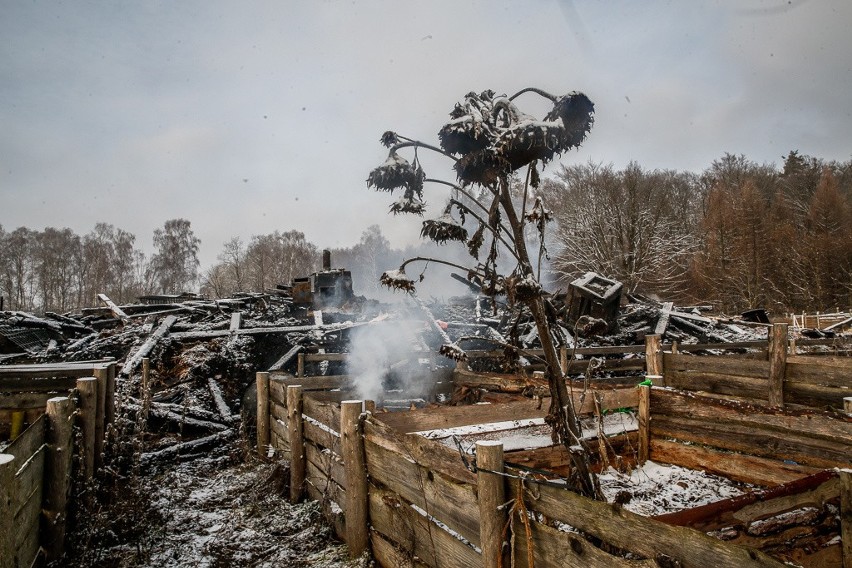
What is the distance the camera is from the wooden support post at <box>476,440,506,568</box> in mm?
2311

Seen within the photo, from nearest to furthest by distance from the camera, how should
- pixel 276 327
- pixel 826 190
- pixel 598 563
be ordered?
1. pixel 598 563
2. pixel 276 327
3. pixel 826 190

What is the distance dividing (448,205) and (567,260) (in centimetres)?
3089

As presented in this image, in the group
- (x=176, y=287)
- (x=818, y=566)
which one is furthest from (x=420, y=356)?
(x=176, y=287)

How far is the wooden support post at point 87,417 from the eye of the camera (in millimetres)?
4609

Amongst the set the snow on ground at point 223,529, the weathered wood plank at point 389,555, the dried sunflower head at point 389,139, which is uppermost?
the dried sunflower head at point 389,139

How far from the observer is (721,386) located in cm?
622

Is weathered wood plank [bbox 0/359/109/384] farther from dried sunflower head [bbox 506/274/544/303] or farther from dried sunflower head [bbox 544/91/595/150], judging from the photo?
dried sunflower head [bbox 544/91/595/150]

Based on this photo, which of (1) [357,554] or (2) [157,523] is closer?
(1) [357,554]

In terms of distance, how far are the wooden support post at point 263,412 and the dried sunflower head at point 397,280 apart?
4.31m

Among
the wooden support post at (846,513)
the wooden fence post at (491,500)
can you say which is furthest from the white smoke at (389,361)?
the wooden support post at (846,513)

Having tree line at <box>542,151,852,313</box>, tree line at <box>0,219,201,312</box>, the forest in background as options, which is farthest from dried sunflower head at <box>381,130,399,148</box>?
tree line at <box>0,219,201,312</box>

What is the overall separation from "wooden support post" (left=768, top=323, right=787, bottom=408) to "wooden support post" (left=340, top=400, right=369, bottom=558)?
5336 mm

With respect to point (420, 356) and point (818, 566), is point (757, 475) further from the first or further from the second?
point (420, 356)

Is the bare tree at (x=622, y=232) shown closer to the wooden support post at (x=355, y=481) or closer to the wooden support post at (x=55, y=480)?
the wooden support post at (x=355, y=481)
